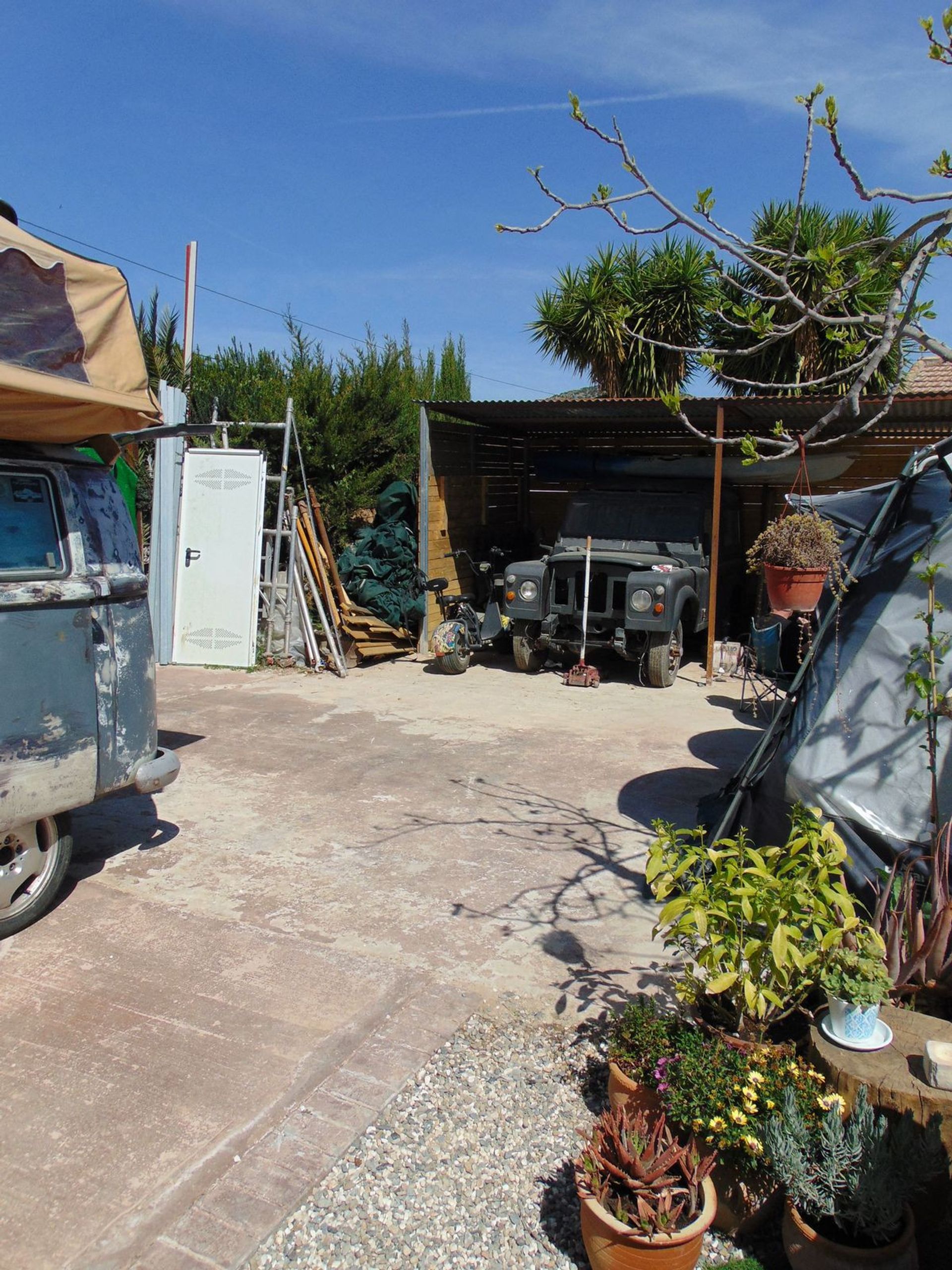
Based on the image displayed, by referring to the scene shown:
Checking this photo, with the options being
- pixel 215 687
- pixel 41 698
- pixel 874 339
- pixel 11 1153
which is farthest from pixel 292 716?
pixel 874 339

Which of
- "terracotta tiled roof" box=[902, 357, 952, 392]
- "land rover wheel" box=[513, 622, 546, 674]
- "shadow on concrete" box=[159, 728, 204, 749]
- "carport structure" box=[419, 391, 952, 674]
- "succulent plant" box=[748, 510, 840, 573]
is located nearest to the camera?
"succulent plant" box=[748, 510, 840, 573]

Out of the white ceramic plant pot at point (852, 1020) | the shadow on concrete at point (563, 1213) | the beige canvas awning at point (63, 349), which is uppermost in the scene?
the beige canvas awning at point (63, 349)

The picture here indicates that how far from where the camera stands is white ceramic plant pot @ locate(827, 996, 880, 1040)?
278 centimetres

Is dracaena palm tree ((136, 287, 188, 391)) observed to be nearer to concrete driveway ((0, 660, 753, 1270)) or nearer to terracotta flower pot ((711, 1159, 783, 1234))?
concrete driveway ((0, 660, 753, 1270))

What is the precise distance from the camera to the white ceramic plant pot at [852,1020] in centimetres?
278

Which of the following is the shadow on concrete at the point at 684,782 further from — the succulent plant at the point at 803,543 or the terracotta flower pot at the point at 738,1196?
the terracotta flower pot at the point at 738,1196

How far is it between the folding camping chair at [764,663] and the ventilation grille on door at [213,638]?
16.8 ft

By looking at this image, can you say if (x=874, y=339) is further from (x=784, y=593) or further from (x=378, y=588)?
(x=378, y=588)

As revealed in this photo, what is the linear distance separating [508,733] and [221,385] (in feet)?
19.2

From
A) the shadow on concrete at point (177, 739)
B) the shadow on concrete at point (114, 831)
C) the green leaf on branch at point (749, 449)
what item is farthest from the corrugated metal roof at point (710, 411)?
the green leaf on branch at point (749, 449)

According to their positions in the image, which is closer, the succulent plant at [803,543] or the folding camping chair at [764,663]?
the succulent plant at [803,543]

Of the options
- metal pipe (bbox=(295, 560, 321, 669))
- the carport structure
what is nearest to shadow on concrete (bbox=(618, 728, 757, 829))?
the carport structure

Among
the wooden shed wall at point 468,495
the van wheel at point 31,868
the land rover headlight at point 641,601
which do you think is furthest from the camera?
the wooden shed wall at point 468,495

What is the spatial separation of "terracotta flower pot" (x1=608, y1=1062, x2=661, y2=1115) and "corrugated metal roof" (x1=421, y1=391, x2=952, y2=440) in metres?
7.19
